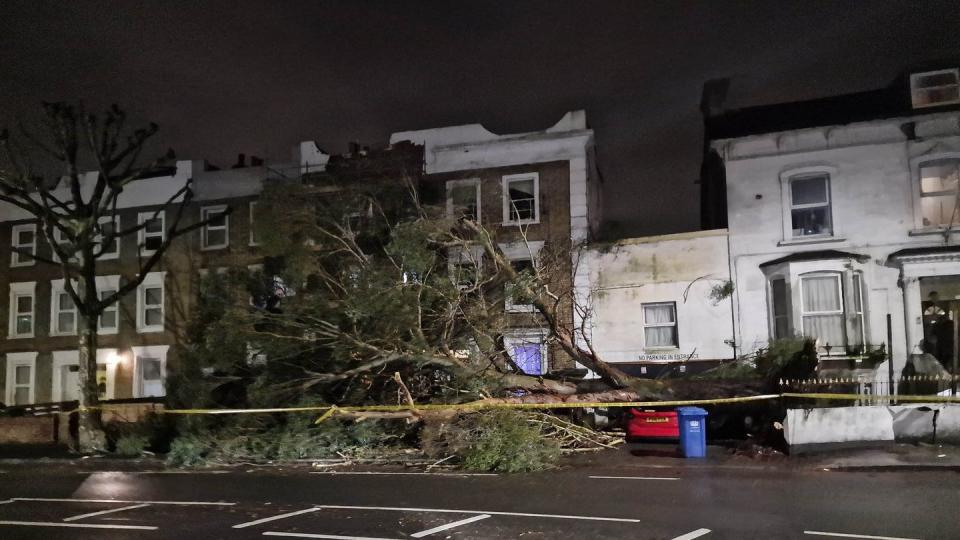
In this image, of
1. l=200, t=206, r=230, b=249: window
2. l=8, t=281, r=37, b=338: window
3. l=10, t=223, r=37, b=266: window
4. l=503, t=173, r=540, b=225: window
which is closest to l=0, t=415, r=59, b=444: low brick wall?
l=200, t=206, r=230, b=249: window

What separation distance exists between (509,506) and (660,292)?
36.8ft

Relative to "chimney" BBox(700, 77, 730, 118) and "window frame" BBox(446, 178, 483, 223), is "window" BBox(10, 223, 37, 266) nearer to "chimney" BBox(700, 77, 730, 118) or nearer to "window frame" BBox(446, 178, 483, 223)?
"window frame" BBox(446, 178, 483, 223)

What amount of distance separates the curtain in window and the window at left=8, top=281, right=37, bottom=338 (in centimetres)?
2542

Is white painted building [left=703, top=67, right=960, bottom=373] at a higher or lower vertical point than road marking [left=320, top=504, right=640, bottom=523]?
higher

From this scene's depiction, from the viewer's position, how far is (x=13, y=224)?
25312mm

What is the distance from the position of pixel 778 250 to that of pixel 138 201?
2044 centimetres

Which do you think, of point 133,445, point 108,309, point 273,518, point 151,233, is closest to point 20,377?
point 108,309

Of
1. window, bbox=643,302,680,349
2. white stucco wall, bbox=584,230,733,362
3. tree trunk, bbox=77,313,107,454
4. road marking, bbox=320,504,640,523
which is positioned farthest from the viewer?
window, bbox=643,302,680,349

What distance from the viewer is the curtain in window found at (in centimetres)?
1662

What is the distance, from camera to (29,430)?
17672mm

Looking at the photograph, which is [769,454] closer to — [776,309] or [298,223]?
[776,309]

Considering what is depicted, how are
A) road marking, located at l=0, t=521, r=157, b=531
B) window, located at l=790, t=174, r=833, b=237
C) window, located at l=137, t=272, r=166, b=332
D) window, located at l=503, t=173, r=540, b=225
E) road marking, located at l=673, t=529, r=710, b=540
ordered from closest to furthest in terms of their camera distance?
road marking, located at l=673, t=529, r=710, b=540, road marking, located at l=0, t=521, r=157, b=531, window, located at l=790, t=174, r=833, b=237, window, located at l=503, t=173, r=540, b=225, window, located at l=137, t=272, r=166, b=332

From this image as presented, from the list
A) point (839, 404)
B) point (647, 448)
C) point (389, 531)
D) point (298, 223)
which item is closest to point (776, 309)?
point (839, 404)

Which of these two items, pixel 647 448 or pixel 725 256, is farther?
pixel 725 256
